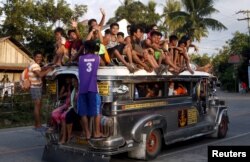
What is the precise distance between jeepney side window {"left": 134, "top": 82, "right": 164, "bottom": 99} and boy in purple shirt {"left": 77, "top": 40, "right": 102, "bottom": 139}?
1.02 meters

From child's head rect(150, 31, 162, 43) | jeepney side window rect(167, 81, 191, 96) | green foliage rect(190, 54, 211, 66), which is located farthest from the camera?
green foliage rect(190, 54, 211, 66)

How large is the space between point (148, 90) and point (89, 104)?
1.56 m

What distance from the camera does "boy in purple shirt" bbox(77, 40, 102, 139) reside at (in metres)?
7.93

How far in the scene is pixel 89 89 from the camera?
7.91 meters

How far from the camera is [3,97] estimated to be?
57.5 feet

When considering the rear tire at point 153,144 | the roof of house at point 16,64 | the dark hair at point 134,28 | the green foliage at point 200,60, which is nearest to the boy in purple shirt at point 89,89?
the rear tire at point 153,144

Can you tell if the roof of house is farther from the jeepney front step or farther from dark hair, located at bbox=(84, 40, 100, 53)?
dark hair, located at bbox=(84, 40, 100, 53)

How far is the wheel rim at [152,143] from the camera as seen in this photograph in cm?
877

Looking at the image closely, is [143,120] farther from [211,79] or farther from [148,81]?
[211,79]

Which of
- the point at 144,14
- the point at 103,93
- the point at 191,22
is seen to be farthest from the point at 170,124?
the point at 144,14

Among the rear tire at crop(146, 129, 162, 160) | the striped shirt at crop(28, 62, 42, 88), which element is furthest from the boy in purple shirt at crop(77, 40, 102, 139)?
the striped shirt at crop(28, 62, 42, 88)

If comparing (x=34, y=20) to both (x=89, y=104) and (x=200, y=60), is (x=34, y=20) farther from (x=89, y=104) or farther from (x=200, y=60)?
(x=200, y=60)

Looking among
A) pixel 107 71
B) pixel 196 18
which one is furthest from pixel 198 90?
pixel 196 18

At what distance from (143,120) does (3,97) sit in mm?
10334
